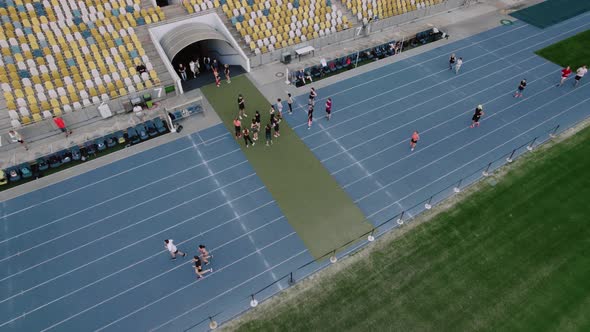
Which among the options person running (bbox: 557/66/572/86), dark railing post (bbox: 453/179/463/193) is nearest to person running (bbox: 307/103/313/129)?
dark railing post (bbox: 453/179/463/193)

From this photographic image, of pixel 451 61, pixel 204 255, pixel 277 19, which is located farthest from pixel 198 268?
pixel 451 61

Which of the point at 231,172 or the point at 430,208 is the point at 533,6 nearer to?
the point at 430,208

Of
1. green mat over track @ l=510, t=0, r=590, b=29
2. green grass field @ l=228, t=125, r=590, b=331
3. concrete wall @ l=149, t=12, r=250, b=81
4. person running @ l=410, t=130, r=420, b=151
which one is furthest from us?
green mat over track @ l=510, t=0, r=590, b=29

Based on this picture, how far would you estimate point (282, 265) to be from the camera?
14195 millimetres

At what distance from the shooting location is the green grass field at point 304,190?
15258 mm

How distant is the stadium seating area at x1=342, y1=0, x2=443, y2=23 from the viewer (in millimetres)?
27953

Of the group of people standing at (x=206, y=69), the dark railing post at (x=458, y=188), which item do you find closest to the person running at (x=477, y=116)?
Result: the dark railing post at (x=458, y=188)

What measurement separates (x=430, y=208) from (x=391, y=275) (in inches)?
159

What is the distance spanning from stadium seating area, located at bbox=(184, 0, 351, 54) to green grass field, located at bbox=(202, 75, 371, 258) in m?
6.47

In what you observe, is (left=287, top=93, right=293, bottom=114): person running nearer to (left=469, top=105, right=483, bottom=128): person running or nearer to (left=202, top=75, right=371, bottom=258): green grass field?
(left=202, top=75, right=371, bottom=258): green grass field

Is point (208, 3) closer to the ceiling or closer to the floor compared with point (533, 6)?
closer to the ceiling

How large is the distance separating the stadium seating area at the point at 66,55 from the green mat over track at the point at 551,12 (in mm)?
29397

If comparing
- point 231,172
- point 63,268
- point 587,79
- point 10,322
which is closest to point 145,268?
point 63,268

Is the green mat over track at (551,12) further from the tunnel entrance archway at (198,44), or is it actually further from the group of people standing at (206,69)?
the group of people standing at (206,69)
